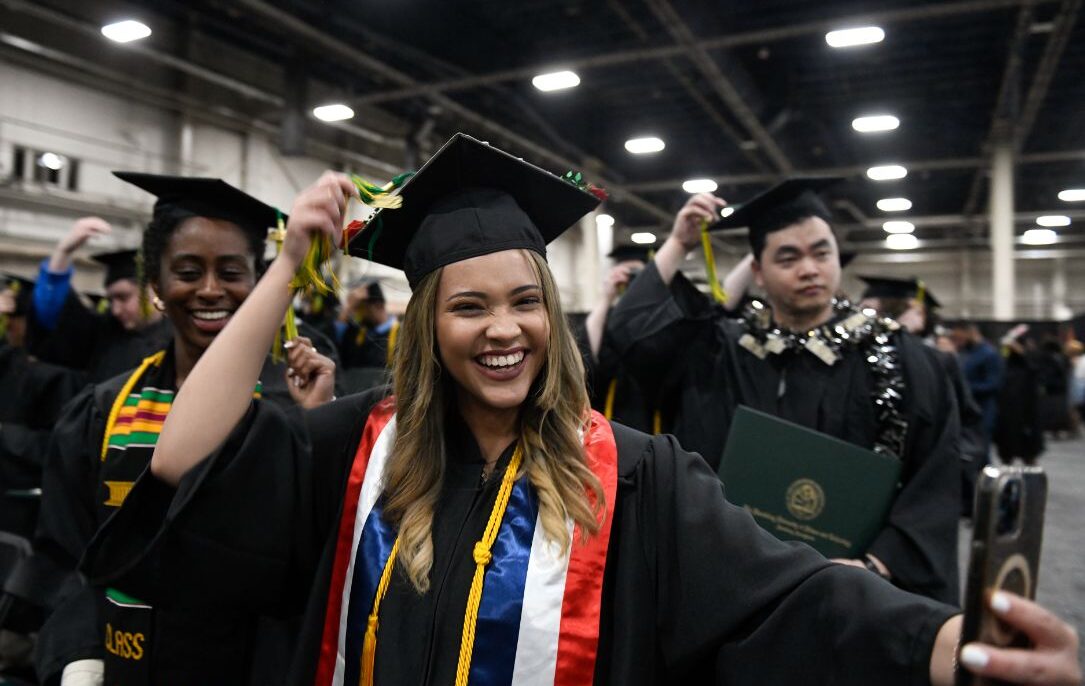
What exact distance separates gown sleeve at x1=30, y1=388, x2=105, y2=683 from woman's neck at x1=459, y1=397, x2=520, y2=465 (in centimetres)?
111

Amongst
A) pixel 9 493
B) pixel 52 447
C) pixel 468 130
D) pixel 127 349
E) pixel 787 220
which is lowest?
pixel 9 493

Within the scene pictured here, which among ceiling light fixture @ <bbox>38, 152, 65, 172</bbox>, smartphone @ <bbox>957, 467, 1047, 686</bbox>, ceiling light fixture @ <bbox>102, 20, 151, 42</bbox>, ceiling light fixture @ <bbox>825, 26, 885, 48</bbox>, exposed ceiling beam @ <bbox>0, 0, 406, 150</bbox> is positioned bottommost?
smartphone @ <bbox>957, 467, 1047, 686</bbox>

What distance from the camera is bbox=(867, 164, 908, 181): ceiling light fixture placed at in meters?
15.3

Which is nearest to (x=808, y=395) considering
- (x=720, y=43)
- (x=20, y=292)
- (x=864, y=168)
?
(x=20, y=292)

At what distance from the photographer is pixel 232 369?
126 centimetres

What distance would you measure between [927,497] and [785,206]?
39.9 inches

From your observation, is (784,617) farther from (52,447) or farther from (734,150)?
(734,150)

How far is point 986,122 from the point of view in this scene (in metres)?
13.1

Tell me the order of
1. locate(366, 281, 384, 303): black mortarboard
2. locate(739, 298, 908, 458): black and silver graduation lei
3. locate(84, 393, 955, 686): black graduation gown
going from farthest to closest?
locate(366, 281, 384, 303): black mortarboard < locate(739, 298, 908, 458): black and silver graduation lei < locate(84, 393, 955, 686): black graduation gown

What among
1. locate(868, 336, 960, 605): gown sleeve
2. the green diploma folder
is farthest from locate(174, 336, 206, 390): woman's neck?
locate(868, 336, 960, 605): gown sleeve

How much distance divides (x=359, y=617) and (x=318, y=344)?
135cm

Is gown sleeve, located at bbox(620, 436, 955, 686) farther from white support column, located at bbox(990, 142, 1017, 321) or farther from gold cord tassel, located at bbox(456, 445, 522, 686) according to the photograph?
white support column, located at bbox(990, 142, 1017, 321)

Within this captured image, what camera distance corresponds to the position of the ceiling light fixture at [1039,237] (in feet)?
72.5

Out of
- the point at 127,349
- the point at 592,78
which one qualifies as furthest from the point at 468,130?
the point at 127,349
